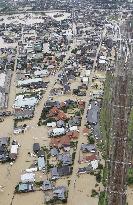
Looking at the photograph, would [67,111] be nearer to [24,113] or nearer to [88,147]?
[24,113]

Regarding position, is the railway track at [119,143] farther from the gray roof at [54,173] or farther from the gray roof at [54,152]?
the gray roof at [54,152]

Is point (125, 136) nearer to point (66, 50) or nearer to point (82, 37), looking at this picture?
point (66, 50)

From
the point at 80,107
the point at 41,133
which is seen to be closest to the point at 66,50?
the point at 80,107

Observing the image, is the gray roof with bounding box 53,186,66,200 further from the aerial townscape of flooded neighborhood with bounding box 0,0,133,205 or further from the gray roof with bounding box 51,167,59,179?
the gray roof with bounding box 51,167,59,179

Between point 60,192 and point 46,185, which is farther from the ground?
point 46,185

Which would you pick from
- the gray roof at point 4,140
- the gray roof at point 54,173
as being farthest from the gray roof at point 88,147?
the gray roof at point 4,140

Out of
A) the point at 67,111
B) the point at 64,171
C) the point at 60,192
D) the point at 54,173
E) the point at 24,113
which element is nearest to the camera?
the point at 60,192

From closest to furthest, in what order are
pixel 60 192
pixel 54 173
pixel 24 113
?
pixel 60 192 → pixel 54 173 → pixel 24 113

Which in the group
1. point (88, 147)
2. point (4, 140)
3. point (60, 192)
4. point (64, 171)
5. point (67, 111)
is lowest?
point (60, 192)

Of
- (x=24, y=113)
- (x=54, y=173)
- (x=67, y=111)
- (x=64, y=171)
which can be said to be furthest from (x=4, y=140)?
(x=67, y=111)
